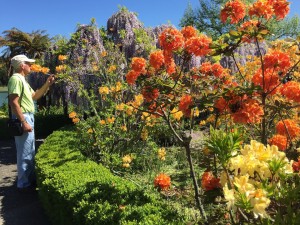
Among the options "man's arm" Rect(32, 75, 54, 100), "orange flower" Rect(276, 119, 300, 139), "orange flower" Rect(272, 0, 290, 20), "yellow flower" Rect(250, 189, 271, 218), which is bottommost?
"yellow flower" Rect(250, 189, 271, 218)

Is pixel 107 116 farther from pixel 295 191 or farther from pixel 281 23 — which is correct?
pixel 281 23

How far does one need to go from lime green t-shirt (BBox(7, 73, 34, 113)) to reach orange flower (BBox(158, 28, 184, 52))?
2442mm

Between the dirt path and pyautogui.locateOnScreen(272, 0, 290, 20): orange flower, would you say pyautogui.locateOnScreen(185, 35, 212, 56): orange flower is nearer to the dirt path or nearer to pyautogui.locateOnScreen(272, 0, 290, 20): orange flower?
pyautogui.locateOnScreen(272, 0, 290, 20): orange flower

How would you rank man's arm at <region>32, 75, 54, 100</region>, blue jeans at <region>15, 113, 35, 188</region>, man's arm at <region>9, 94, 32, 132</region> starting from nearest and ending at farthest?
man's arm at <region>9, 94, 32, 132</region> < blue jeans at <region>15, 113, 35, 188</region> < man's arm at <region>32, 75, 54, 100</region>

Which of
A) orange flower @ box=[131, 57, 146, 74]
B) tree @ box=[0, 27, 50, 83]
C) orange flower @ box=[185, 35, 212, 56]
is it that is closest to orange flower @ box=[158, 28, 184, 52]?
orange flower @ box=[185, 35, 212, 56]

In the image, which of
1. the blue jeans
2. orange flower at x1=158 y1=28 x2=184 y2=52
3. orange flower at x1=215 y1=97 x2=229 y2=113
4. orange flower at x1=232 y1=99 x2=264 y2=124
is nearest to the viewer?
orange flower at x1=232 y1=99 x2=264 y2=124

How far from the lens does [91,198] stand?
2.99 m

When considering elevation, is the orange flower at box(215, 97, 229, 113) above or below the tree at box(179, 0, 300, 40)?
below

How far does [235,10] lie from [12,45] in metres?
13.6

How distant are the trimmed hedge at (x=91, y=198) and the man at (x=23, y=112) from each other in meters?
0.24

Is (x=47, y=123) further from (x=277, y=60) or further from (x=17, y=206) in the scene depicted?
(x=277, y=60)

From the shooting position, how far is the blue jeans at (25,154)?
4.61 metres

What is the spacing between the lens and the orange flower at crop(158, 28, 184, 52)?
108 inches

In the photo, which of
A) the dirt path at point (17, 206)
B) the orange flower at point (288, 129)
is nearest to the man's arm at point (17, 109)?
the dirt path at point (17, 206)
